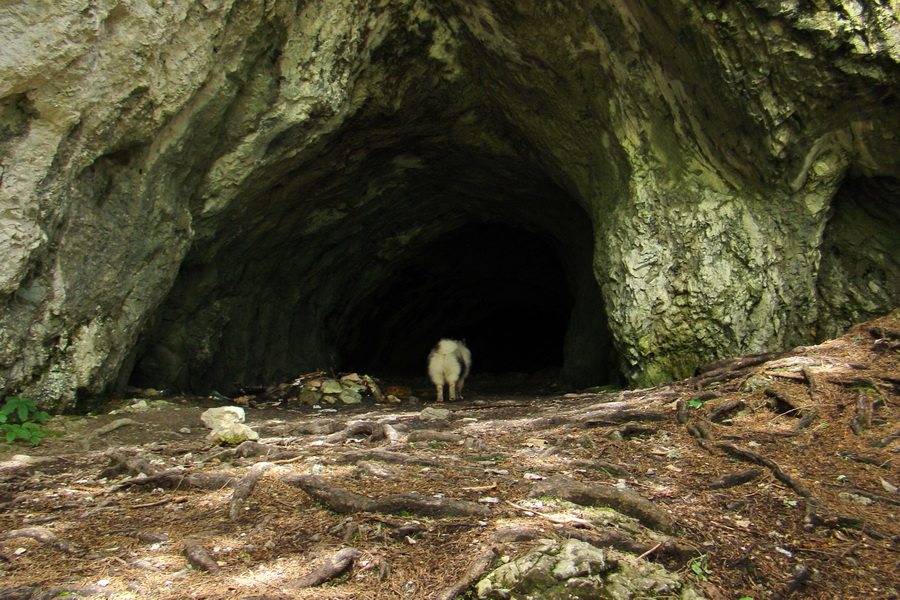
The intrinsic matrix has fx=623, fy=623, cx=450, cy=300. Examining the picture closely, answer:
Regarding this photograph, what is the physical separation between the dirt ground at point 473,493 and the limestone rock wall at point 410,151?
5.17 feet

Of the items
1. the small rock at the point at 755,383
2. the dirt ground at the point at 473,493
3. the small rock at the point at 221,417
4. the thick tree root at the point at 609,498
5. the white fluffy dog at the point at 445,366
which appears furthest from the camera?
the white fluffy dog at the point at 445,366

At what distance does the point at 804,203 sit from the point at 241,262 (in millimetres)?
7412

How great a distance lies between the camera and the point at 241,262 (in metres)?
9.14

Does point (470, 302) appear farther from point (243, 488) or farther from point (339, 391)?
point (243, 488)

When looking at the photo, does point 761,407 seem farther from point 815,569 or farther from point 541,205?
point 541,205

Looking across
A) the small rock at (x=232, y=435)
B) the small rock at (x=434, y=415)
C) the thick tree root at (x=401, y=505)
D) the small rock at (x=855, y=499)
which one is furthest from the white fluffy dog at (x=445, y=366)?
the small rock at (x=855, y=499)

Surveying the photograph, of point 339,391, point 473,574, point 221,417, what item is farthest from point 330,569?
point 339,391

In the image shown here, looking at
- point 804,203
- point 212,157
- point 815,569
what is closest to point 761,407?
point 815,569

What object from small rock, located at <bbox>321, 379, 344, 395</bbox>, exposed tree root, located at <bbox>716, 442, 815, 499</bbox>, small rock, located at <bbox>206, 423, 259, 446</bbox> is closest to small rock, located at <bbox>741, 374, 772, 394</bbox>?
exposed tree root, located at <bbox>716, 442, 815, 499</bbox>

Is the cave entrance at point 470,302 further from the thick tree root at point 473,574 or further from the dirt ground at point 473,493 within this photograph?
the thick tree root at point 473,574

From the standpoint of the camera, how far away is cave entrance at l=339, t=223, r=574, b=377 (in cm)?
1411

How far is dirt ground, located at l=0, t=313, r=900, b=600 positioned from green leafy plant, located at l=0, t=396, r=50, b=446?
12 centimetres

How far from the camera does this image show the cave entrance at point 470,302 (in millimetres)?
14109

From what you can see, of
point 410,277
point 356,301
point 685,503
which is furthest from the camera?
point 410,277
